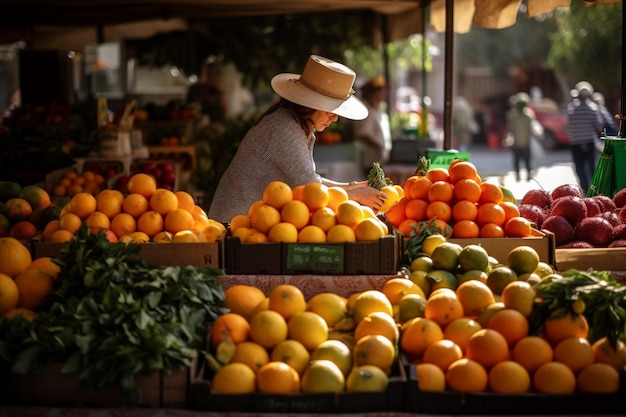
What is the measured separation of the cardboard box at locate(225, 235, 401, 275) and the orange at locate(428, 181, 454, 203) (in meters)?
0.73

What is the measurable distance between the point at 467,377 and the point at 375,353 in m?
0.32

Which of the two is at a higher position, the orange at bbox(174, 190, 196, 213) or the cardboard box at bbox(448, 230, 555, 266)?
the orange at bbox(174, 190, 196, 213)

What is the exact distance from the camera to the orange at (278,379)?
287 cm

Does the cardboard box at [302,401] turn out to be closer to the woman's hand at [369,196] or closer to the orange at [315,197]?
the orange at [315,197]

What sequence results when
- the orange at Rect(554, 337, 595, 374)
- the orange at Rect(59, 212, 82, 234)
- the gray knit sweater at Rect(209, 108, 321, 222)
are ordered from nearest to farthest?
the orange at Rect(554, 337, 595, 374)
the orange at Rect(59, 212, 82, 234)
the gray knit sweater at Rect(209, 108, 321, 222)

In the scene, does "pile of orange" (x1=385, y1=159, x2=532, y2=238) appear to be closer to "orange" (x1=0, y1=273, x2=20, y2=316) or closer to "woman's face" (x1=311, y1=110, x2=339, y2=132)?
"woman's face" (x1=311, y1=110, x2=339, y2=132)

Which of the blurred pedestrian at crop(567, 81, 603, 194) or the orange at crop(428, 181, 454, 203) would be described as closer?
the orange at crop(428, 181, 454, 203)

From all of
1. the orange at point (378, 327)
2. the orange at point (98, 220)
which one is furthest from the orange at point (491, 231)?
the orange at point (98, 220)

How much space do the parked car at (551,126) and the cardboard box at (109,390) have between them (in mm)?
24299

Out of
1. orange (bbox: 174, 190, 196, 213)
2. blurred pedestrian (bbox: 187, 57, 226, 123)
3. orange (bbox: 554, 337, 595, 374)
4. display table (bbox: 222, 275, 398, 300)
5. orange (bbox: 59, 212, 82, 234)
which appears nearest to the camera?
orange (bbox: 554, 337, 595, 374)

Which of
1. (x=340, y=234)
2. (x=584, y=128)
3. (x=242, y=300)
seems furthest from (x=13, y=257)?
(x=584, y=128)

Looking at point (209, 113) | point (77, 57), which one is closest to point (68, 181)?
point (209, 113)

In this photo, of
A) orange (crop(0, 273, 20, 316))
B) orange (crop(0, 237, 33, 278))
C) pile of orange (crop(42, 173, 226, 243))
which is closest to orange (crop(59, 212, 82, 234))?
pile of orange (crop(42, 173, 226, 243))

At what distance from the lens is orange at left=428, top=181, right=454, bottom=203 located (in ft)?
14.0
